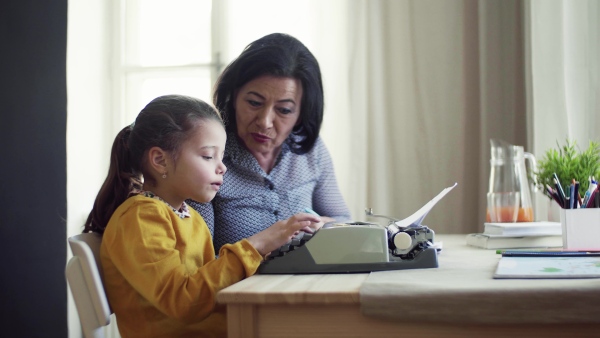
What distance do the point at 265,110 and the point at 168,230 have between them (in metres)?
0.71

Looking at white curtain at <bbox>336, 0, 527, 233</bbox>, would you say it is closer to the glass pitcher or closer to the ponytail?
the glass pitcher

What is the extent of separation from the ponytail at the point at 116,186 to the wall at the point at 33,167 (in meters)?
1.25

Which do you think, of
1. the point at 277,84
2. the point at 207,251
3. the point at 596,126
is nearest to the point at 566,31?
the point at 596,126

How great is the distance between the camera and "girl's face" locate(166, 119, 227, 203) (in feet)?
4.39

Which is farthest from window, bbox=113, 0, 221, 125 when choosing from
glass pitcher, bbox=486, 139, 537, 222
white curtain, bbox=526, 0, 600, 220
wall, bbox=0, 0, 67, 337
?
glass pitcher, bbox=486, 139, 537, 222

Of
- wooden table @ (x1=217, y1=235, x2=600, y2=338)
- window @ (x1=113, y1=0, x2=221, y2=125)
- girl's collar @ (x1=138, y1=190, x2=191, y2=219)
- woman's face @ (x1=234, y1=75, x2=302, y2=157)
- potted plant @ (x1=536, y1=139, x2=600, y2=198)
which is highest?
window @ (x1=113, y1=0, x2=221, y2=125)

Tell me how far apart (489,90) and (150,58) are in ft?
5.30

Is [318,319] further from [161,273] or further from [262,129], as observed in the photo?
[262,129]

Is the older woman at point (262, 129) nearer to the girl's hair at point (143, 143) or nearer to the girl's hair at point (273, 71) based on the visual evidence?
the girl's hair at point (273, 71)

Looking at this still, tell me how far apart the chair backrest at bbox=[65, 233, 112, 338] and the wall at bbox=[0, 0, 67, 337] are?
1.47 m

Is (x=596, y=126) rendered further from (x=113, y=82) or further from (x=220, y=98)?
(x=113, y=82)

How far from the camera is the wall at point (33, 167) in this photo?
2.52 meters

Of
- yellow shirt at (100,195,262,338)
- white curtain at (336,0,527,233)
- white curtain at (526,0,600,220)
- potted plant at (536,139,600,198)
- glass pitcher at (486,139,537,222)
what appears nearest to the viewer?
yellow shirt at (100,195,262,338)

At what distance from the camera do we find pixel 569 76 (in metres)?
2.30
